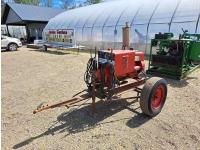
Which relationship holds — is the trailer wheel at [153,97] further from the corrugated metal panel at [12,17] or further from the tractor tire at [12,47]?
the corrugated metal panel at [12,17]

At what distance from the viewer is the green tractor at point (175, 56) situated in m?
7.30

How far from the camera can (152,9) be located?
1327 cm

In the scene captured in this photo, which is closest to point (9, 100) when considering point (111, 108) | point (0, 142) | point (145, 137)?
point (0, 142)

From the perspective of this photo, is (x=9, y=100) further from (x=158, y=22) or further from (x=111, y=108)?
(x=158, y=22)

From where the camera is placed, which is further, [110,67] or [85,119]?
[85,119]

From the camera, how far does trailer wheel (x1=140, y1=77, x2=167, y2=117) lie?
443 cm

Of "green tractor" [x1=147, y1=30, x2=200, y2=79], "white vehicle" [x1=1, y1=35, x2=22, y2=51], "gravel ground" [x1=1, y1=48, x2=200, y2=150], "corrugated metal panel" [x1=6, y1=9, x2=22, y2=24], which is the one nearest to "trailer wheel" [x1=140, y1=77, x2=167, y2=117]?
"gravel ground" [x1=1, y1=48, x2=200, y2=150]

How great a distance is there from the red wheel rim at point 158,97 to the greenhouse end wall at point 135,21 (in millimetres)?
6806

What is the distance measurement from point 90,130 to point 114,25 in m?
11.5

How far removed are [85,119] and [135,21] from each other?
33.5 ft

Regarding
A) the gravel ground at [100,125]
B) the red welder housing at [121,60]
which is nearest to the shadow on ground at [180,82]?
the gravel ground at [100,125]

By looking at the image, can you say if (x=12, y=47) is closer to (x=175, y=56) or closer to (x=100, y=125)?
(x=175, y=56)

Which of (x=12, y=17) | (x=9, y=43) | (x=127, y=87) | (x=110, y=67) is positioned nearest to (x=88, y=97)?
(x=110, y=67)

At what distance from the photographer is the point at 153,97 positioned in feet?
15.5
